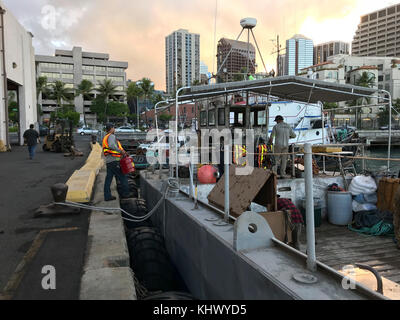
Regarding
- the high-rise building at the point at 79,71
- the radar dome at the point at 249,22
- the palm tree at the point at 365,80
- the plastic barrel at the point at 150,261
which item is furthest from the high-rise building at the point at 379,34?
the plastic barrel at the point at 150,261

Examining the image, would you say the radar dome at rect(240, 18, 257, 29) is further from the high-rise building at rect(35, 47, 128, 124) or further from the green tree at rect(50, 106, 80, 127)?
the high-rise building at rect(35, 47, 128, 124)

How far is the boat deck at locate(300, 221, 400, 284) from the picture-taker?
5.36m

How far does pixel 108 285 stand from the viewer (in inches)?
136

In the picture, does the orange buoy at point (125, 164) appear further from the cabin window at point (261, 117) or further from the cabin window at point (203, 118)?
the cabin window at point (261, 117)

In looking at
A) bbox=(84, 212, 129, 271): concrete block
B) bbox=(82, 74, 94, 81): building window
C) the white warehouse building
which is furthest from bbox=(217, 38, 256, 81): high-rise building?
bbox=(82, 74, 94, 81): building window

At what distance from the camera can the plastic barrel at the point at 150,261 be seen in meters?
5.20

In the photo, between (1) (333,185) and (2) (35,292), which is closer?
(2) (35,292)

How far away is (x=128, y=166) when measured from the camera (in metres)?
7.25

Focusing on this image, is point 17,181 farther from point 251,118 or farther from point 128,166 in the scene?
point 251,118

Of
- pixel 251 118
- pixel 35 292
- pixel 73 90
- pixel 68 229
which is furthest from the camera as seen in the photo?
pixel 73 90

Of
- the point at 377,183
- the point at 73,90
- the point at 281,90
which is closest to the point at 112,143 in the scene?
the point at 281,90

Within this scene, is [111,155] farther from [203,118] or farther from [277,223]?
[203,118]

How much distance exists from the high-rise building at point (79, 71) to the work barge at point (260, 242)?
91.2 m
